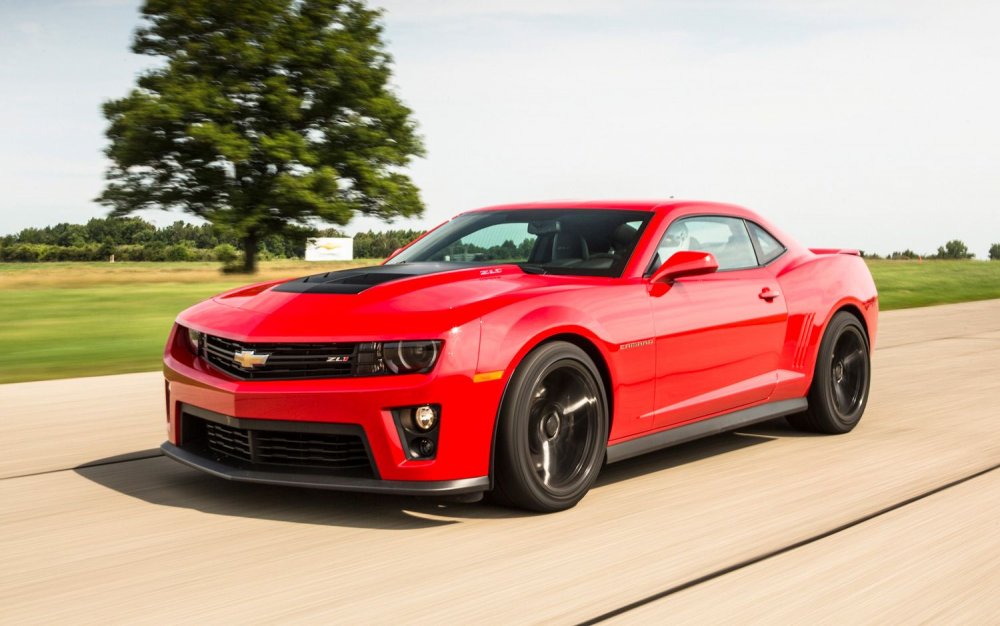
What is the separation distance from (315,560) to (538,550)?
813 mm

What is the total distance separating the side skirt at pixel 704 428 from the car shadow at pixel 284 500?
0.27m

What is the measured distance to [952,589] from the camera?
11.9 feet

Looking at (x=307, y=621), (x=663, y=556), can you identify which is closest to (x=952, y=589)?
(x=663, y=556)

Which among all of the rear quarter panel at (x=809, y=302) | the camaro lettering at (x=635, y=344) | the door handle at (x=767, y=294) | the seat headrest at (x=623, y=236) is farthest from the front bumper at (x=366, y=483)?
the rear quarter panel at (x=809, y=302)

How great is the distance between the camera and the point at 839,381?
6.79 meters

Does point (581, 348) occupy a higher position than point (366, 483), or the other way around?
point (581, 348)

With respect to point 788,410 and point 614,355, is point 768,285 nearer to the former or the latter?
point 788,410

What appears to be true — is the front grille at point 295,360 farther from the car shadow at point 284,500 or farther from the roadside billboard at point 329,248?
the roadside billboard at point 329,248

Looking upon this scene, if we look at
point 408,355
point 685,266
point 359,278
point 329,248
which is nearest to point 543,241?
point 685,266

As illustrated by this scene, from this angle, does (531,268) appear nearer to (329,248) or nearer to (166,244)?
(329,248)

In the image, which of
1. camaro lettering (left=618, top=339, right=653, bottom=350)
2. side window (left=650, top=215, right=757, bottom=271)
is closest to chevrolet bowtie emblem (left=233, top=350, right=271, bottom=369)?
camaro lettering (left=618, top=339, right=653, bottom=350)

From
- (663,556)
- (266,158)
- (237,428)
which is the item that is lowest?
(663,556)

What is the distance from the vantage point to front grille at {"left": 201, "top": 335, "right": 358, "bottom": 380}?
431 centimetres

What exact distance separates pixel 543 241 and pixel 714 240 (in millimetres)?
1018
